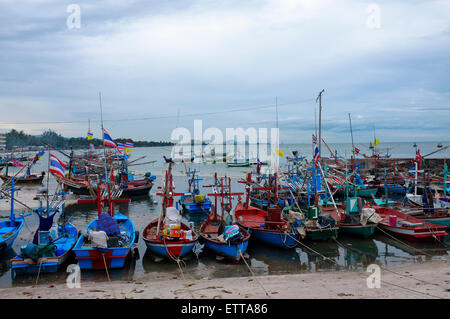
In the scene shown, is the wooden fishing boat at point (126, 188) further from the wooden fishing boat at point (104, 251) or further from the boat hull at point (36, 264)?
the boat hull at point (36, 264)

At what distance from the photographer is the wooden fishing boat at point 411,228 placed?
58.9ft

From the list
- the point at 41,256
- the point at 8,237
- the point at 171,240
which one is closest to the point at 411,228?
the point at 171,240

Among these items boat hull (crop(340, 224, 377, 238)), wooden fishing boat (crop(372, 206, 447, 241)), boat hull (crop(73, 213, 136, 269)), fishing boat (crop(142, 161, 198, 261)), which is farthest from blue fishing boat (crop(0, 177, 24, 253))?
wooden fishing boat (crop(372, 206, 447, 241))

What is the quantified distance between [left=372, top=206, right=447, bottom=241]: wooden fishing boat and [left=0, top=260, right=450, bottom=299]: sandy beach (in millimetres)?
4365

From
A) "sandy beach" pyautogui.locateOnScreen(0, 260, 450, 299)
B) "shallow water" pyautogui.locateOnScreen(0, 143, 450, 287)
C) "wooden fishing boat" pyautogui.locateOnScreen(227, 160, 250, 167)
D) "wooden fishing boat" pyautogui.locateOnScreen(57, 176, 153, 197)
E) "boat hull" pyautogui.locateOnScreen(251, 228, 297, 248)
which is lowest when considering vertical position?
"shallow water" pyautogui.locateOnScreen(0, 143, 450, 287)

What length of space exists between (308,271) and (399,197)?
28.4m

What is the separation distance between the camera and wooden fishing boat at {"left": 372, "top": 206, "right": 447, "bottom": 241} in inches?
706

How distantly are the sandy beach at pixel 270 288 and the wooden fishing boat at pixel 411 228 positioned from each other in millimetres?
4365

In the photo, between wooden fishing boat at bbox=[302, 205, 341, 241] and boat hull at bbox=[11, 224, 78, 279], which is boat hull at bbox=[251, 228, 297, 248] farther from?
boat hull at bbox=[11, 224, 78, 279]

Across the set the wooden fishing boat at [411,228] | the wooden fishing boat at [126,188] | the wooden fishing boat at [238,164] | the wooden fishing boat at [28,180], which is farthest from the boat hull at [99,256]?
the wooden fishing boat at [238,164]

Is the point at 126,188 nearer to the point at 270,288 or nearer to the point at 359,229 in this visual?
the point at 359,229

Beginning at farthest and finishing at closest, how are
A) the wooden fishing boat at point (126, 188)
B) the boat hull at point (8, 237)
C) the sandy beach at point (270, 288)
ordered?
the wooden fishing boat at point (126, 188) → the boat hull at point (8, 237) → the sandy beach at point (270, 288)

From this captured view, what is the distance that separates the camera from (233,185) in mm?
48438

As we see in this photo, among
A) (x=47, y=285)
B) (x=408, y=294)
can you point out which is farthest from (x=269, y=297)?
(x=47, y=285)
